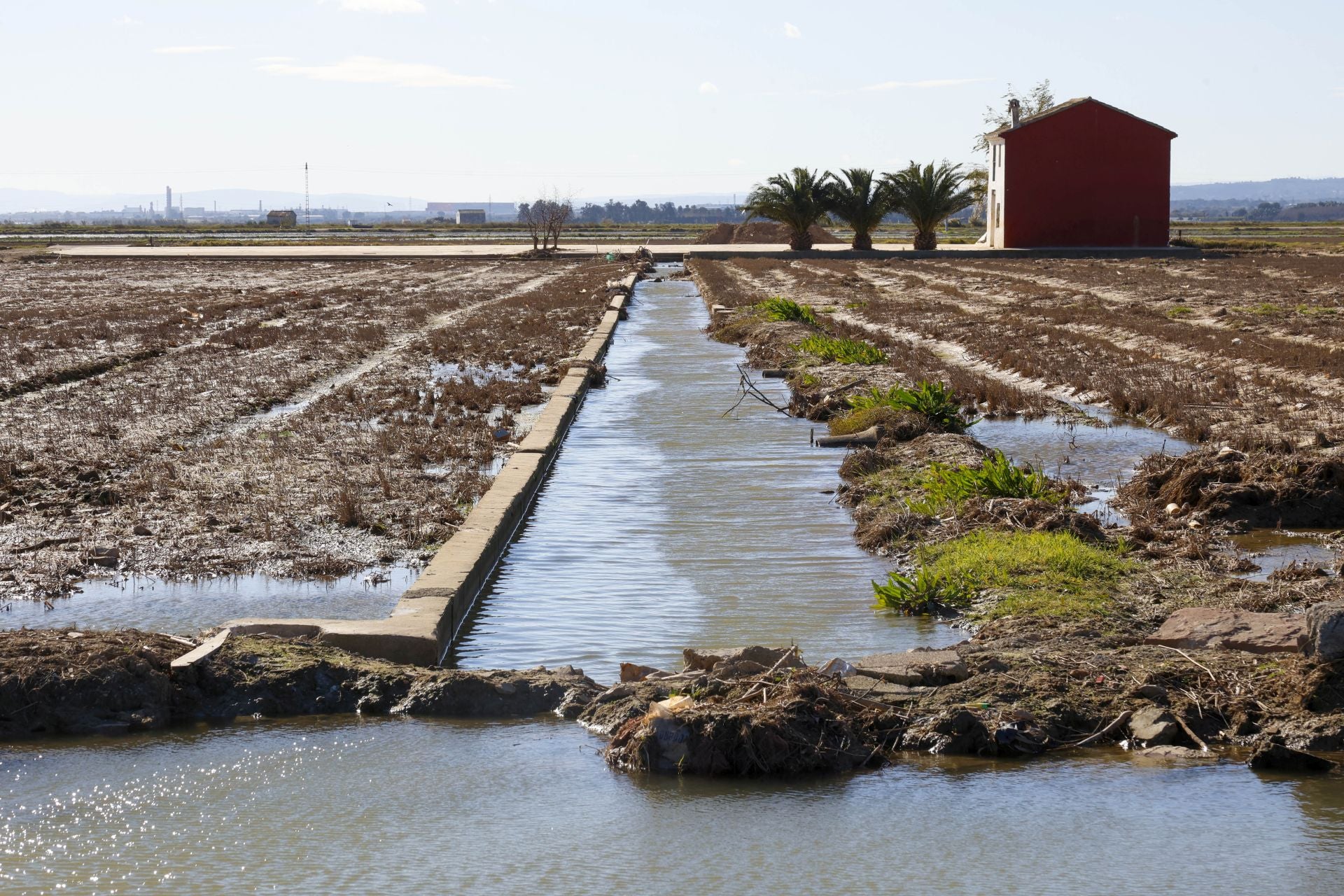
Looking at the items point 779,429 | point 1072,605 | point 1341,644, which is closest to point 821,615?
point 1072,605

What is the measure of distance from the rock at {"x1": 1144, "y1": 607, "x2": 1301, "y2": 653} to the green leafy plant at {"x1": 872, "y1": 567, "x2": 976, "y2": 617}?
1.22 meters

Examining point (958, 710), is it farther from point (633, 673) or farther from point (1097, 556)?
point (1097, 556)

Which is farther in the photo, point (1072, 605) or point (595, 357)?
point (595, 357)

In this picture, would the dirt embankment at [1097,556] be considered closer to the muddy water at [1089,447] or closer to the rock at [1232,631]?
the rock at [1232,631]

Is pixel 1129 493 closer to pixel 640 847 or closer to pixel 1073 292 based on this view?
pixel 640 847

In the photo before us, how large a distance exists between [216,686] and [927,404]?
829 centimetres

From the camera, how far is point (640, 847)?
14.9 feet

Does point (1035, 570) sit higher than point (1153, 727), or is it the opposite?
point (1035, 570)

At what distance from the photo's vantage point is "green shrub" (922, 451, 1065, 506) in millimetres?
9336

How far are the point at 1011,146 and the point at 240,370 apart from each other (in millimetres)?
38609

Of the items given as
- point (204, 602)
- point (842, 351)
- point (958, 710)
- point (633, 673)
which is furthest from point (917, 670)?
point (842, 351)

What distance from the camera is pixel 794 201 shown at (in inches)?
2111

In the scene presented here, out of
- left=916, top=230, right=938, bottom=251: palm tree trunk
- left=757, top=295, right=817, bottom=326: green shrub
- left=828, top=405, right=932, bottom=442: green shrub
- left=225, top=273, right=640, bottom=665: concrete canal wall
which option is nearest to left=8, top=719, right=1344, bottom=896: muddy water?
→ left=225, top=273, right=640, bottom=665: concrete canal wall

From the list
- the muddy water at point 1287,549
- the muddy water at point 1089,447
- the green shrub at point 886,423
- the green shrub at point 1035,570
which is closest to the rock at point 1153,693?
the green shrub at point 1035,570
